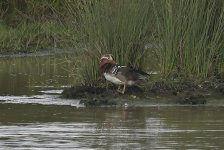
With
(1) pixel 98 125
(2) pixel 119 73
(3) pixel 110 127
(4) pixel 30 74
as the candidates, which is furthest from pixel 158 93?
(4) pixel 30 74

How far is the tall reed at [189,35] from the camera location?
46.4 feet

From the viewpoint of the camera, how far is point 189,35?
14.2 metres

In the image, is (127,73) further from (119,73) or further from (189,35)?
(189,35)

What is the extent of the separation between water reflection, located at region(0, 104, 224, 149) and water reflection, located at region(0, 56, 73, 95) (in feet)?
8.70

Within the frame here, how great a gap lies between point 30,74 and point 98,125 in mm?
7908

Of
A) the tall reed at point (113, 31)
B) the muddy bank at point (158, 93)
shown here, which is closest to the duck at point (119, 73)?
the muddy bank at point (158, 93)

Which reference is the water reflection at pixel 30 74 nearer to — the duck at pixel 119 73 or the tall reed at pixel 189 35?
the duck at pixel 119 73

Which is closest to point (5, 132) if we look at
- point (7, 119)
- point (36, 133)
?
point (36, 133)

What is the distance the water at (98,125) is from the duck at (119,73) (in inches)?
27.5

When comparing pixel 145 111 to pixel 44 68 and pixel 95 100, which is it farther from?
pixel 44 68

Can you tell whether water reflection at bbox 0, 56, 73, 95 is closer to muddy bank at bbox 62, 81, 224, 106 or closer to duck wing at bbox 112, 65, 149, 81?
muddy bank at bbox 62, 81, 224, 106

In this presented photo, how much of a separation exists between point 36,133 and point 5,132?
402 mm

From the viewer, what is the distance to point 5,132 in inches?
420

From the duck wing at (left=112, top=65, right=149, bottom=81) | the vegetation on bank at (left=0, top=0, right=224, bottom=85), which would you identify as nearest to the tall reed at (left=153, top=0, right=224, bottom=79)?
the vegetation on bank at (left=0, top=0, right=224, bottom=85)
